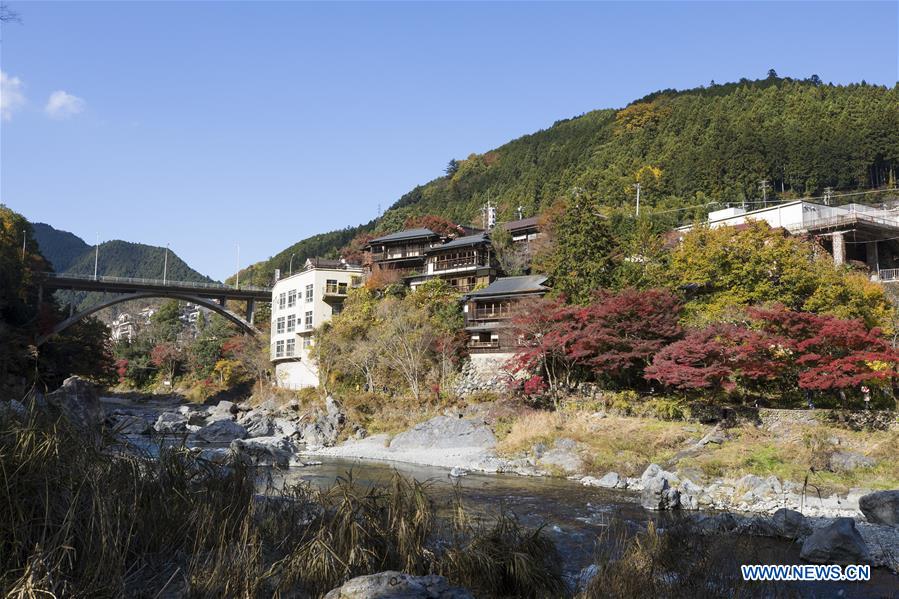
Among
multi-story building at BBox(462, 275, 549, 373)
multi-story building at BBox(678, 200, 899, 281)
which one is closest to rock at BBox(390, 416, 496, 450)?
multi-story building at BBox(462, 275, 549, 373)

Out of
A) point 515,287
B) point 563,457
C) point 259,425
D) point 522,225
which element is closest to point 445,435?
point 563,457

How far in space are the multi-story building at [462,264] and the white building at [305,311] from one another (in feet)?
17.2

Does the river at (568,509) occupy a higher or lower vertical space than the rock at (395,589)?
lower

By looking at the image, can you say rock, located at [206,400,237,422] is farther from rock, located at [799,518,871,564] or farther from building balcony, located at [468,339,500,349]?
rock, located at [799,518,871,564]

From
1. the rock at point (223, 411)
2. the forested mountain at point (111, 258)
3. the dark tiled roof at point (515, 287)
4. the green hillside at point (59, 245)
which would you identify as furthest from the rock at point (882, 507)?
the green hillside at point (59, 245)

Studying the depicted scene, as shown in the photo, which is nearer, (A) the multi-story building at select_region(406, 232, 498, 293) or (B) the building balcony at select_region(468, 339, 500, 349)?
(B) the building balcony at select_region(468, 339, 500, 349)

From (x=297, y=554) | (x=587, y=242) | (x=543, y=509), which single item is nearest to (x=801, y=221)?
(x=587, y=242)

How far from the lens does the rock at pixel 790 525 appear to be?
10.4 metres

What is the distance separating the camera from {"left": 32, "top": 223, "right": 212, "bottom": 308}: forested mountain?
106 metres

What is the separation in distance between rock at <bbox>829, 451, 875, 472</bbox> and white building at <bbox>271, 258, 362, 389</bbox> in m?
28.4

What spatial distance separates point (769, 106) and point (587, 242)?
32790 mm

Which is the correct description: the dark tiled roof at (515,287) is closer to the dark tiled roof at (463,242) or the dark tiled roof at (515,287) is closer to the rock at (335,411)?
the dark tiled roof at (463,242)

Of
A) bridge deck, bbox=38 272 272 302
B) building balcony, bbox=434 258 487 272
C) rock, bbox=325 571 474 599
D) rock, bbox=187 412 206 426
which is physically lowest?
rock, bbox=187 412 206 426

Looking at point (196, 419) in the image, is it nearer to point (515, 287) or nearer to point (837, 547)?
point (515, 287)
